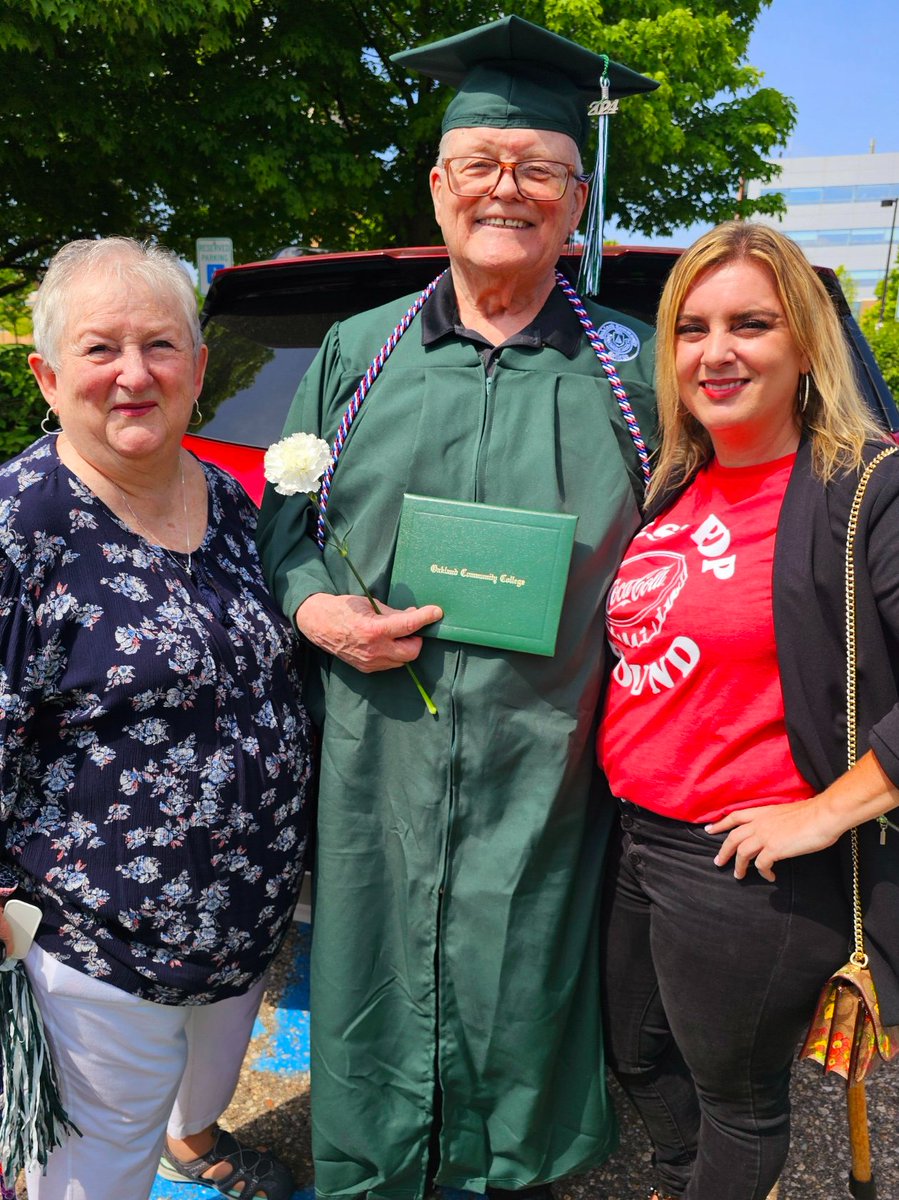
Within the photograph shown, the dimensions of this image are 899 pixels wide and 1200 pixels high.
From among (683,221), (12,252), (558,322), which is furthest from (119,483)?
(683,221)

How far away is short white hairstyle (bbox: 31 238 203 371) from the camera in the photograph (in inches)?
64.0

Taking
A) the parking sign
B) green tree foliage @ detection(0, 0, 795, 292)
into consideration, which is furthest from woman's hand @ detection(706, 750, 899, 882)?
green tree foliage @ detection(0, 0, 795, 292)

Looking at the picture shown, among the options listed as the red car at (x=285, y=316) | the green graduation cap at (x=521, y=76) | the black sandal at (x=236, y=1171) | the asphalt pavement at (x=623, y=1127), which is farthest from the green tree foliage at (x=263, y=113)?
the black sandal at (x=236, y=1171)

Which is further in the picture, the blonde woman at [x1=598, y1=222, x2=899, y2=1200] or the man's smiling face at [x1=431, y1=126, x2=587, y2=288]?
the man's smiling face at [x1=431, y1=126, x2=587, y2=288]

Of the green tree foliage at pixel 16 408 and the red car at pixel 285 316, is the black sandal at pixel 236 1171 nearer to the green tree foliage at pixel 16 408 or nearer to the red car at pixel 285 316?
the red car at pixel 285 316

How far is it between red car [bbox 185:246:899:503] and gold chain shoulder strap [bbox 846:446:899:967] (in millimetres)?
998

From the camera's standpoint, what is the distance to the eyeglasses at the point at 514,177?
1.85 meters

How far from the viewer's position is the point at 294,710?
Result: 74.2 inches

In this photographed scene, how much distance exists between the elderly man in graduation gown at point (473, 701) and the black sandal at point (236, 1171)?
0.23m

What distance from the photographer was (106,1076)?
5.66 feet

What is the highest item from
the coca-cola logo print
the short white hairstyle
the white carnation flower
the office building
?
the office building

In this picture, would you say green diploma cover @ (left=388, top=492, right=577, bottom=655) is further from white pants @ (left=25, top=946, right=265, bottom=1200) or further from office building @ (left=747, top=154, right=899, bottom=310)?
office building @ (left=747, top=154, right=899, bottom=310)

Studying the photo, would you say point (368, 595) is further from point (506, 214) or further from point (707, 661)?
point (506, 214)

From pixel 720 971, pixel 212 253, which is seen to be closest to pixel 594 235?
pixel 720 971
